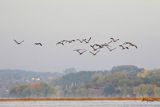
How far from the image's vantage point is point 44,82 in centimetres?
583

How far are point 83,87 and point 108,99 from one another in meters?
0.54

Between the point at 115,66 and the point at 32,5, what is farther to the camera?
the point at 115,66
